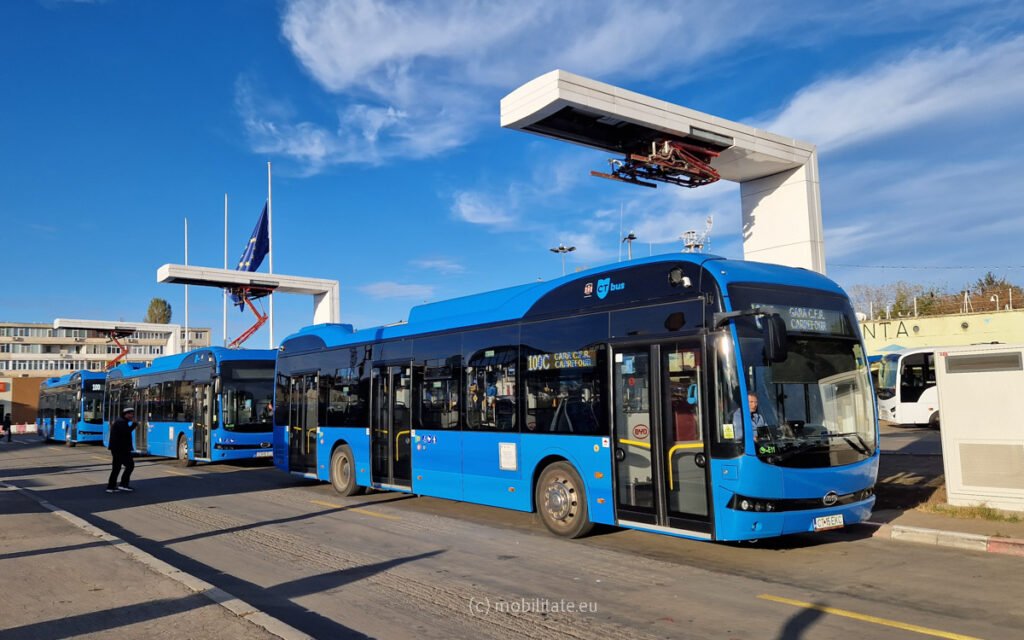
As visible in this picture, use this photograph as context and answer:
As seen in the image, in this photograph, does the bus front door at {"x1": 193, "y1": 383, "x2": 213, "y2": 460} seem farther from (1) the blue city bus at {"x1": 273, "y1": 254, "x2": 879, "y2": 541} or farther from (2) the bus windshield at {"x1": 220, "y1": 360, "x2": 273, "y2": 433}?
(1) the blue city bus at {"x1": 273, "y1": 254, "x2": 879, "y2": 541}

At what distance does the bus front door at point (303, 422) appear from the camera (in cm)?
1633

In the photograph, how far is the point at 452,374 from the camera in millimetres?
12180

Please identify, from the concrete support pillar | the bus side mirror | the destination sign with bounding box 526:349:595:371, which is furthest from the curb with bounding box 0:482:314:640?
the concrete support pillar

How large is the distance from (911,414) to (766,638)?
26.4 meters

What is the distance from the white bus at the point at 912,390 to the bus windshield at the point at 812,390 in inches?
832

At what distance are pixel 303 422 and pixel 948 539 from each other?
12566mm

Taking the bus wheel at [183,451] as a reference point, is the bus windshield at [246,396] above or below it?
above

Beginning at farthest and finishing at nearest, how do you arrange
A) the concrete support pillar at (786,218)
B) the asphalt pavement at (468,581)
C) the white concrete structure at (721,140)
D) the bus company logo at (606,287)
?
the concrete support pillar at (786,218)
the white concrete structure at (721,140)
the bus company logo at (606,287)
the asphalt pavement at (468,581)

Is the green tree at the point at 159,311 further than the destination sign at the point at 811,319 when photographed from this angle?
Yes

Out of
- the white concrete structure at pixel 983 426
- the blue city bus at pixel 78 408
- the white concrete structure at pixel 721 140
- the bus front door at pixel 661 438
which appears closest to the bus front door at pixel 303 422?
the white concrete structure at pixel 721 140

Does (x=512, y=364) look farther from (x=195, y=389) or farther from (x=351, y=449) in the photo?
(x=195, y=389)

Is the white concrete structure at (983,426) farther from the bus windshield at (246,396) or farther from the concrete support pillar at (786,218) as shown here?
the bus windshield at (246,396)

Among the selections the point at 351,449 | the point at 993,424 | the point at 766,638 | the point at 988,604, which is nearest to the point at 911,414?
the point at 993,424

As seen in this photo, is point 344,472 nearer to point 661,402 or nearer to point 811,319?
point 661,402
